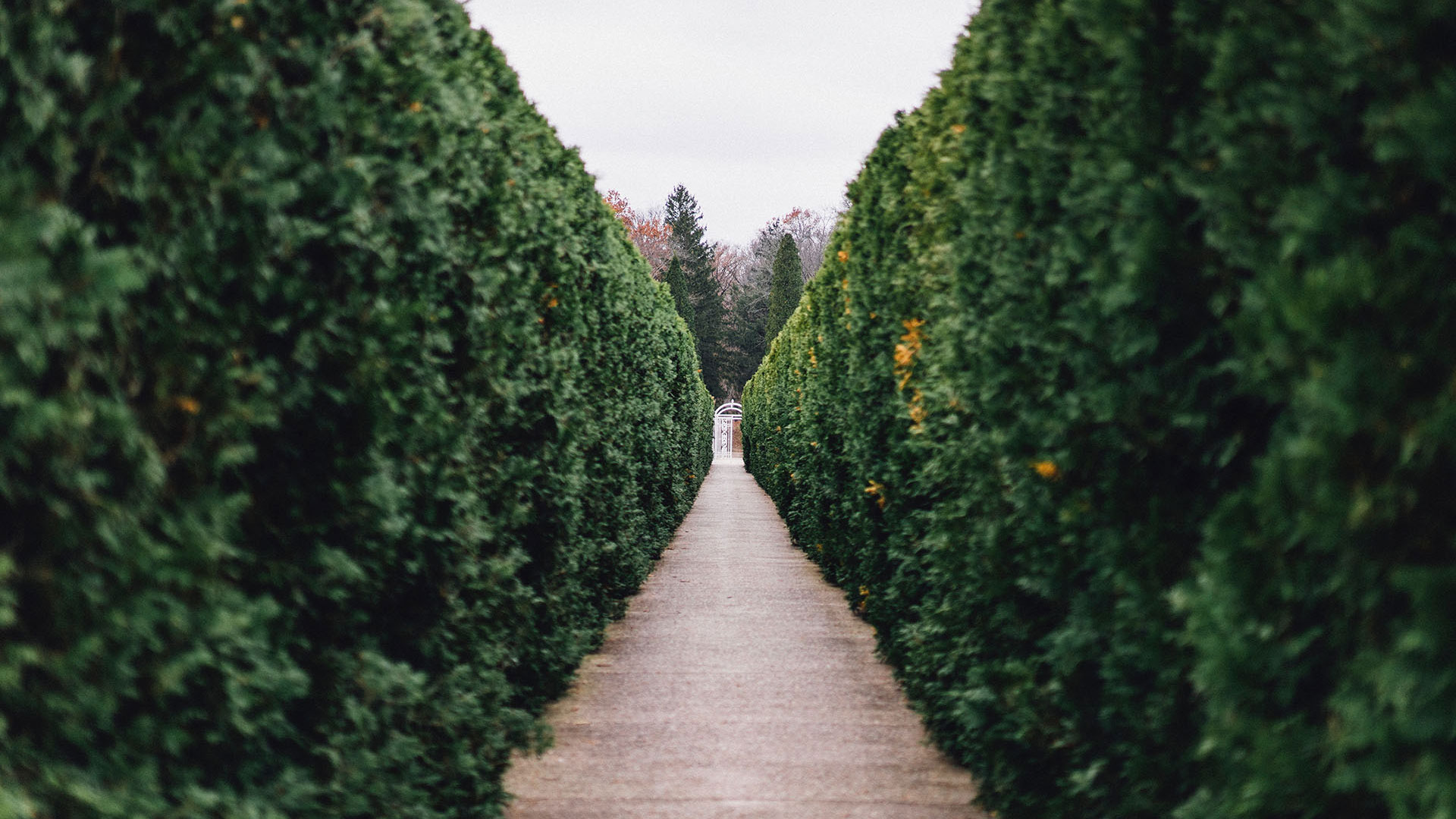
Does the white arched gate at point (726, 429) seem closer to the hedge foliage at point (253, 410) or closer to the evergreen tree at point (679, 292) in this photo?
the evergreen tree at point (679, 292)

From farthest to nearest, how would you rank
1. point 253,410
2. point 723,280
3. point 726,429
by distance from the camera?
1. point 723,280
2. point 726,429
3. point 253,410

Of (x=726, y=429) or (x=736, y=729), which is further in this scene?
(x=726, y=429)

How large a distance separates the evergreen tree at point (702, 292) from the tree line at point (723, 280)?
5cm

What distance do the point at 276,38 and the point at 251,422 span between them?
3.47 feet

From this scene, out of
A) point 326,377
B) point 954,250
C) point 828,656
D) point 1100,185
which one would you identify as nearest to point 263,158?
point 326,377

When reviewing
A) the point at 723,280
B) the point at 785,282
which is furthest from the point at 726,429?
the point at 723,280

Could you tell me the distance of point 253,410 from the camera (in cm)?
236

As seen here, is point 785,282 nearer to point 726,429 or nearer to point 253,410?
point 726,429

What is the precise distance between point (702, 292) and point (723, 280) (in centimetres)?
953

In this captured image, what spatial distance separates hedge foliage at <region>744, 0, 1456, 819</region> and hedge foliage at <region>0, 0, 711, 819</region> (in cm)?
210

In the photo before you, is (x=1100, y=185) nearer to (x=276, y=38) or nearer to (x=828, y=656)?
(x=276, y=38)

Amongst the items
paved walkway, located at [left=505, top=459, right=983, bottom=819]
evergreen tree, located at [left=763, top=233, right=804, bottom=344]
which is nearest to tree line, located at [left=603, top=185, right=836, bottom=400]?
evergreen tree, located at [left=763, top=233, right=804, bottom=344]

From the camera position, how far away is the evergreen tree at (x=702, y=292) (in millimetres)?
61781

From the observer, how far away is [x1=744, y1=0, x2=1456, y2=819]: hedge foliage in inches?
67.7
